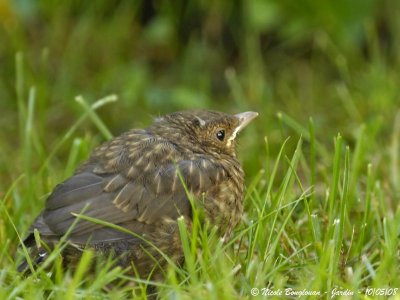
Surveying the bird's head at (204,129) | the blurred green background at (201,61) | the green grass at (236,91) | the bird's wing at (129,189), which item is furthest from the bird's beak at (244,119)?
the blurred green background at (201,61)

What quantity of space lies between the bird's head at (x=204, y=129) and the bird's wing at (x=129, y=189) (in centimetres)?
18

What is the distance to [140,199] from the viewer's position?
12.4ft

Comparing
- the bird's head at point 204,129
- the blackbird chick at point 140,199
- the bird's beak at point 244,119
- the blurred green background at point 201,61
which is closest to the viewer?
the blackbird chick at point 140,199

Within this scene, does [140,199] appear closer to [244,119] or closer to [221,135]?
[221,135]

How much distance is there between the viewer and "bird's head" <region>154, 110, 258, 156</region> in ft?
13.8

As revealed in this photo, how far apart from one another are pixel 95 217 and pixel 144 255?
0.76 feet

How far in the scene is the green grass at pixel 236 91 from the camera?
4.30 metres

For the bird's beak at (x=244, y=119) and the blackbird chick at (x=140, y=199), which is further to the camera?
the bird's beak at (x=244, y=119)

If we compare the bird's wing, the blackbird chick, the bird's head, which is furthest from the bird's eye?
the bird's wing

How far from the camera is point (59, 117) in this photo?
6.34m

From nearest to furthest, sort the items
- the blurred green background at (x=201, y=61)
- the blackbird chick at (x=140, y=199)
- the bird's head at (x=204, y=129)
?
the blackbird chick at (x=140, y=199) < the bird's head at (x=204, y=129) < the blurred green background at (x=201, y=61)

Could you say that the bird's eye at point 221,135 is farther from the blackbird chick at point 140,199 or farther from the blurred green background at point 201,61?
the blurred green background at point 201,61

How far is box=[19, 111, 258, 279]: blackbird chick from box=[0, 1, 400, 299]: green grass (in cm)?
19

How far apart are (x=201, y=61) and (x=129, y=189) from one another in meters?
3.22
